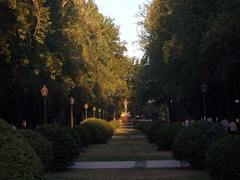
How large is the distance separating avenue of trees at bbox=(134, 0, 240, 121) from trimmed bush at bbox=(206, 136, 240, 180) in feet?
25.0

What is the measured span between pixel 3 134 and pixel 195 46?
2201cm

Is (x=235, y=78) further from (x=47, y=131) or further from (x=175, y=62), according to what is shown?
(x=47, y=131)

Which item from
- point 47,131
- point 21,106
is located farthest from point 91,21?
point 47,131

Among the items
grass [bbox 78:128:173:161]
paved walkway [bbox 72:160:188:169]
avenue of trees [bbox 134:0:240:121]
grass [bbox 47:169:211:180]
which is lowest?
grass [bbox 47:169:211:180]

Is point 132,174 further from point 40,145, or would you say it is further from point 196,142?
point 40,145

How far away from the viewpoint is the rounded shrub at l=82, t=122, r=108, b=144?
44831mm

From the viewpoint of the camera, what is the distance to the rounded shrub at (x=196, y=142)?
818 inches

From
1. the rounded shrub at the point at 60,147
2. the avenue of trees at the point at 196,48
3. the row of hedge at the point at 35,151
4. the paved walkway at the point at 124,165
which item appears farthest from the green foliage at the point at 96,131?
the rounded shrub at the point at 60,147

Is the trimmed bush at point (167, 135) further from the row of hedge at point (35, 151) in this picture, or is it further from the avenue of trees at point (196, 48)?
the row of hedge at point (35, 151)

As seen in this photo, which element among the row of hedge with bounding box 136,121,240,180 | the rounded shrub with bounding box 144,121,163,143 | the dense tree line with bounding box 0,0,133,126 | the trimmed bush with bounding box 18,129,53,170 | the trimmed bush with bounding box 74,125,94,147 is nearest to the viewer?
the row of hedge with bounding box 136,121,240,180

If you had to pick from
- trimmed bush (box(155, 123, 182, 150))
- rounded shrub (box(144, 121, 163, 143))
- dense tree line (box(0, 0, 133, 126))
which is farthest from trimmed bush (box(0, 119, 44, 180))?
rounded shrub (box(144, 121, 163, 143))

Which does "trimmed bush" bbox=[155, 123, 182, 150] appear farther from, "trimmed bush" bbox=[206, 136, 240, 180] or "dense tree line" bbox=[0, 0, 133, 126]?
"trimmed bush" bbox=[206, 136, 240, 180]

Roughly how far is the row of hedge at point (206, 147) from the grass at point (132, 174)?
62 cm

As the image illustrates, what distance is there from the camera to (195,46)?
104 ft
